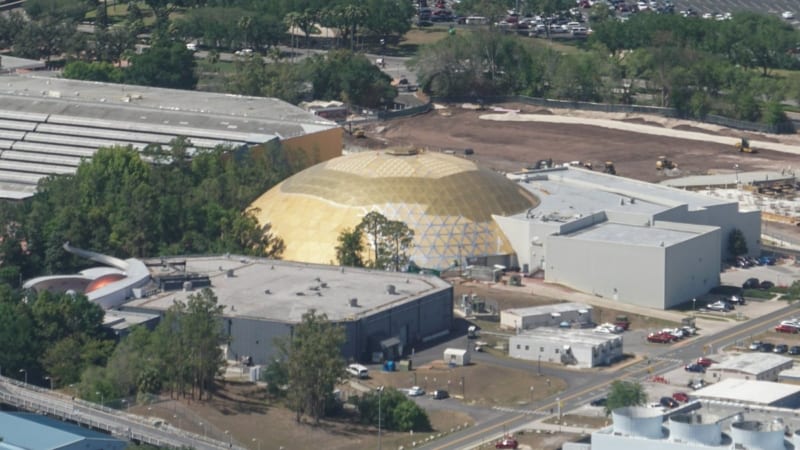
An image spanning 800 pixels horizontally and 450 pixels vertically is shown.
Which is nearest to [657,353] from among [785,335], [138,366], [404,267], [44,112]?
[785,335]

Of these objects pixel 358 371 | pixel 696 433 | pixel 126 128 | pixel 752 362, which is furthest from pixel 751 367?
pixel 126 128

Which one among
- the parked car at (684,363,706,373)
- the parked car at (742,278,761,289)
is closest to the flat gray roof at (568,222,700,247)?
the parked car at (742,278,761,289)

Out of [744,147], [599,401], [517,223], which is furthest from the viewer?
[744,147]

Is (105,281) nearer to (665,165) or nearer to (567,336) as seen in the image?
(567,336)

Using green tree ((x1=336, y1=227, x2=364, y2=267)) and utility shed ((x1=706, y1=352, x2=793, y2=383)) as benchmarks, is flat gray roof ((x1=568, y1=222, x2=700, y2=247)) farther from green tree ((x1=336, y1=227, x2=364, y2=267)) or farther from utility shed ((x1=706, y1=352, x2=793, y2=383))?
utility shed ((x1=706, y1=352, x2=793, y2=383))

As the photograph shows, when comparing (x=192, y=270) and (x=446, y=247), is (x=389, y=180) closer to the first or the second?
(x=446, y=247)

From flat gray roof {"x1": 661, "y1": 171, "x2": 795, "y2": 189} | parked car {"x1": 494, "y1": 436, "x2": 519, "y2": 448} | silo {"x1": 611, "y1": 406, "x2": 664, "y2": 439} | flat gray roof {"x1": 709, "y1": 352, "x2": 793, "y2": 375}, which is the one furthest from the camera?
flat gray roof {"x1": 661, "y1": 171, "x2": 795, "y2": 189}

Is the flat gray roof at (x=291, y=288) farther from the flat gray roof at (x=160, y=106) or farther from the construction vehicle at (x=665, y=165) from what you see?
the construction vehicle at (x=665, y=165)
